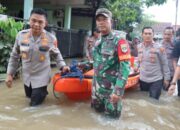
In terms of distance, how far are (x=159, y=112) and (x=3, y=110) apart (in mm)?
2419

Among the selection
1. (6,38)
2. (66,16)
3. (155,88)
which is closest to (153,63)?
(155,88)

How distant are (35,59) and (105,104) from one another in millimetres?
1280

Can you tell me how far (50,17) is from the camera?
2000 centimetres

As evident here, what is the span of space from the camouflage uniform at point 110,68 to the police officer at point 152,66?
185cm

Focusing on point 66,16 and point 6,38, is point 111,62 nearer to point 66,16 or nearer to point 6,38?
point 6,38

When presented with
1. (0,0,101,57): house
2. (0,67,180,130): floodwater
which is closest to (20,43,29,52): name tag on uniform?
(0,67,180,130): floodwater

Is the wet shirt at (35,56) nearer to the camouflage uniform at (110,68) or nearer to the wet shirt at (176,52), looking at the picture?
the camouflage uniform at (110,68)

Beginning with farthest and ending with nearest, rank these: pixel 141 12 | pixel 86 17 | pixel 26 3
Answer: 1. pixel 141 12
2. pixel 86 17
3. pixel 26 3

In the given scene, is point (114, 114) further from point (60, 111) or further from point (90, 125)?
point (60, 111)

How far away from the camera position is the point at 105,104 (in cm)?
438

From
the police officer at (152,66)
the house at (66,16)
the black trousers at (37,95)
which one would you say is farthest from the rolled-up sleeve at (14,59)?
the house at (66,16)

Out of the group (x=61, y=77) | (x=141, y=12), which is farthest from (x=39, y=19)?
(x=141, y=12)

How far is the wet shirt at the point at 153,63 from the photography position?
6.00 m

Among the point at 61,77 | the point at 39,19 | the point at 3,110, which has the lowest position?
the point at 3,110
